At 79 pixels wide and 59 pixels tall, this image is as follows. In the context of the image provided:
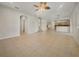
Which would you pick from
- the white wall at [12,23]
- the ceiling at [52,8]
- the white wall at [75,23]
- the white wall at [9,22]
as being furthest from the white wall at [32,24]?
the white wall at [75,23]

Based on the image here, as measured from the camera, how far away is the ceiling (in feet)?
8.91

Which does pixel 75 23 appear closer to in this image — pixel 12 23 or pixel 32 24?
pixel 32 24

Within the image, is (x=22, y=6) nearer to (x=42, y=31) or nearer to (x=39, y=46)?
(x=42, y=31)

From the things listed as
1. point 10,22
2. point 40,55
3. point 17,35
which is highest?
point 10,22

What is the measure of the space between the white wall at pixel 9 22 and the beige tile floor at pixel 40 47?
0.11m

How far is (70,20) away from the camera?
277cm

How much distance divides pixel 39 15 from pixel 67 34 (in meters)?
0.61

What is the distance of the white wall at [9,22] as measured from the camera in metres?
2.73

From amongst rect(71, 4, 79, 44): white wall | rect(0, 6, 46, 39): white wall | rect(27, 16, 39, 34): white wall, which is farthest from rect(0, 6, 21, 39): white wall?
rect(71, 4, 79, 44): white wall

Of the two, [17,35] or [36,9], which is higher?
[36,9]

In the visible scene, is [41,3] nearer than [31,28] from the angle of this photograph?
Yes

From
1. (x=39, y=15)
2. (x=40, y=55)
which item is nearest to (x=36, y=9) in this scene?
(x=39, y=15)

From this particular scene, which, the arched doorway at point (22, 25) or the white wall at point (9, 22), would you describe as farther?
the arched doorway at point (22, 25)

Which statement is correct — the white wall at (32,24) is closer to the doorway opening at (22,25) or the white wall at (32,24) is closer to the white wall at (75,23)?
the doorway opening at (22,25)
